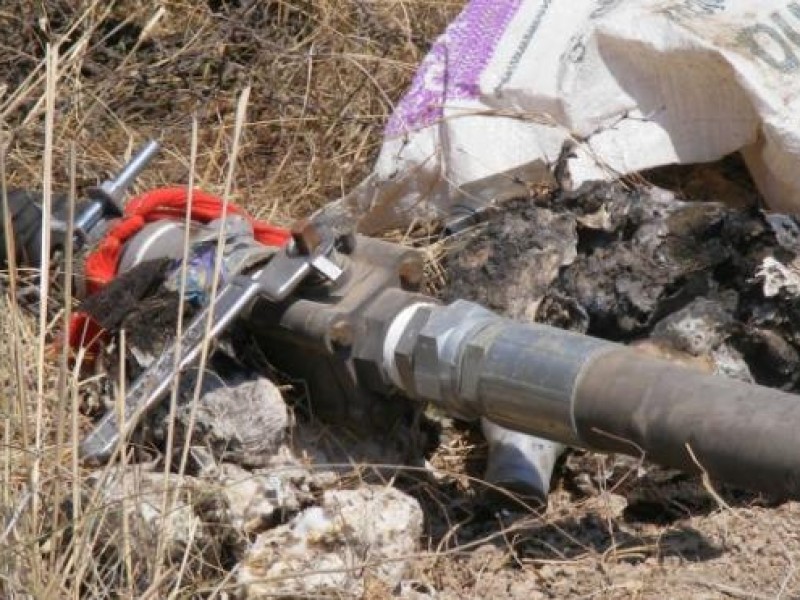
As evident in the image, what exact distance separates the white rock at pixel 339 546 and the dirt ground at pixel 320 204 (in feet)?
0.12

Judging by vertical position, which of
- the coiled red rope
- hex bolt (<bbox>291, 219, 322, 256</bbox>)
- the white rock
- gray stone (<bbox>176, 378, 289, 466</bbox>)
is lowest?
the white rock

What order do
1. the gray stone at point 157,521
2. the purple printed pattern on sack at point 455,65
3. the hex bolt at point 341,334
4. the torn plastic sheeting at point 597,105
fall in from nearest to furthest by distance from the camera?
the gray stone at point 157,521
the hex bolt at point 341,334
the torn plastic sheeting at point 597,105
the purple printed pattern on sack at point 455,65

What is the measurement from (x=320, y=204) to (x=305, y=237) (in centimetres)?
67

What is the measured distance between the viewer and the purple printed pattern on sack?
271cm

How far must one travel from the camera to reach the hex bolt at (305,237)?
215 cm

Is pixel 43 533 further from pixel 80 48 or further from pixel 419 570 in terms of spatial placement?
pixel 80 48

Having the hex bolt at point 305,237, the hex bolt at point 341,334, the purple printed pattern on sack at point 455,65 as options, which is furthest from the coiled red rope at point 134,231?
the purple printed pattern on sack at point 455,65

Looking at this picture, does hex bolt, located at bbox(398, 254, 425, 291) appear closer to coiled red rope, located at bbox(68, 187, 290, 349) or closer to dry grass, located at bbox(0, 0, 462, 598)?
coiled red rope, located at bbox(68, 187, 290, 349)

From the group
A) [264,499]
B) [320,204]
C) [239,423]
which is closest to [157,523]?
[264,499]

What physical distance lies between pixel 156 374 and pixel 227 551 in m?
0.23

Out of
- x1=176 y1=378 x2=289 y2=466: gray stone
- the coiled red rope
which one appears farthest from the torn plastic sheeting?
x1=176 y1=378 x2=289 y2=466: gray stone

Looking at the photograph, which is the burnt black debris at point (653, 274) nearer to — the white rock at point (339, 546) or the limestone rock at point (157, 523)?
the white rock at point (339, 546)

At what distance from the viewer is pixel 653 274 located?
Result: 2316 mm

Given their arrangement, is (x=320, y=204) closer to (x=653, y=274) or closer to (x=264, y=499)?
(x=653, y=274)
